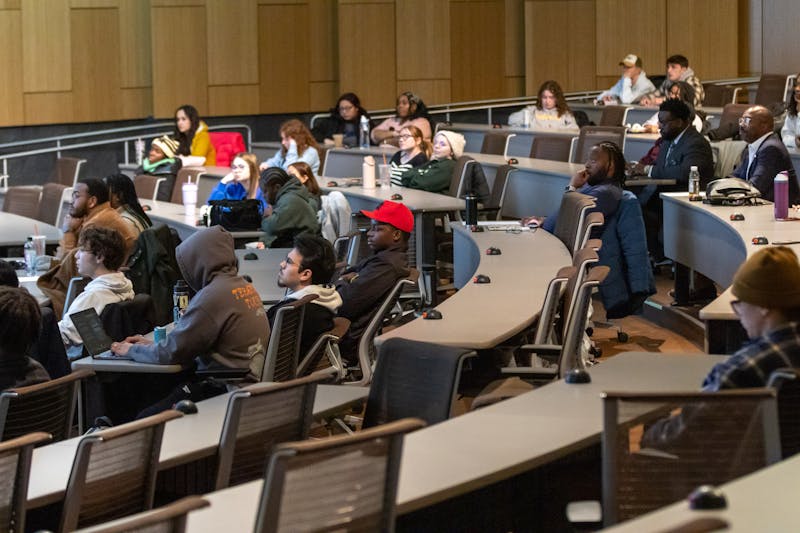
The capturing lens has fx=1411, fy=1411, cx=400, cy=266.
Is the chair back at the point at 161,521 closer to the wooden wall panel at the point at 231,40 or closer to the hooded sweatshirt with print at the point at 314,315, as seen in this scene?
the hooded sweatshirt with print at the point at 314,315

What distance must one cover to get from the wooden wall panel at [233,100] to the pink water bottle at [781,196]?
32.1ft

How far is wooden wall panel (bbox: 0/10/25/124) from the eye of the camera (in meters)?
15.0

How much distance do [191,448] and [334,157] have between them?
9.19 m

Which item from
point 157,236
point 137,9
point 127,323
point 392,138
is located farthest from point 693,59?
point 127,323

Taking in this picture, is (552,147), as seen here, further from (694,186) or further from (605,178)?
(605,178)

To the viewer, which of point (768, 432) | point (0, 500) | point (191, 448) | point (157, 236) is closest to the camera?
point (768, 432)

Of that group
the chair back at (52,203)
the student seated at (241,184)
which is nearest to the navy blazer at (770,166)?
the student seated at (241,184)

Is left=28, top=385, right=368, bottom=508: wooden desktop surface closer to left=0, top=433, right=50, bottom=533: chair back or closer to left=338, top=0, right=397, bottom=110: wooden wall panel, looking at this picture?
left=0, top=433, right=50, bottom=533: chair back

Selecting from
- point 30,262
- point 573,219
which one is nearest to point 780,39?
point 573,219

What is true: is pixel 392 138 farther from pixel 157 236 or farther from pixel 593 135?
pixel 157 236

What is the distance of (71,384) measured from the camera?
4.68m

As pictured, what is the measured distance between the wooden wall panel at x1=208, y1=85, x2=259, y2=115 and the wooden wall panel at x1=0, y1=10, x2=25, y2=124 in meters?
2.12

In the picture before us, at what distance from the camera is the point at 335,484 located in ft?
9.66

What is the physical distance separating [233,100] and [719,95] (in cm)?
543
